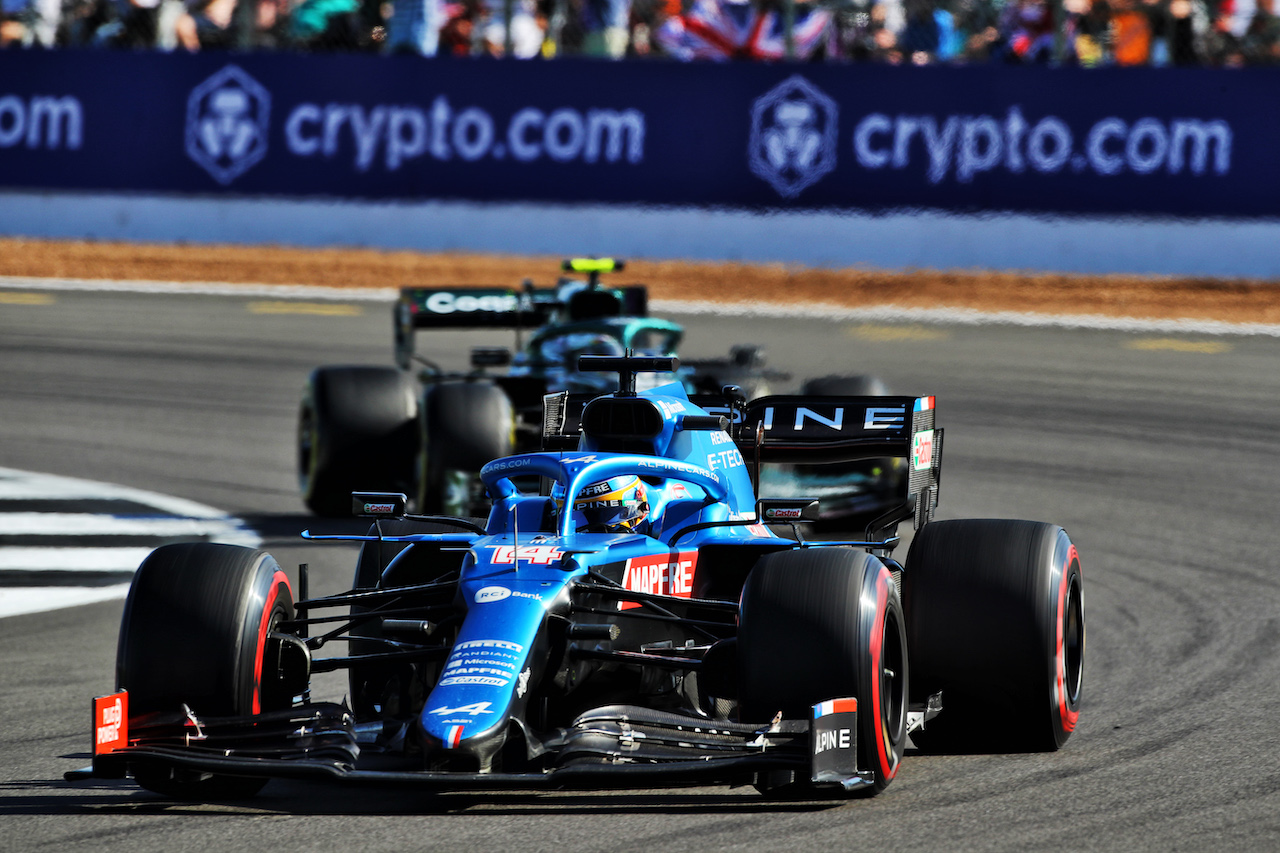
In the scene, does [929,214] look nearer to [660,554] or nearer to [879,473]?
[879,473]

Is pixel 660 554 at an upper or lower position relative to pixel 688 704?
upper

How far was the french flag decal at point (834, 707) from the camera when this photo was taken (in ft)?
18.0

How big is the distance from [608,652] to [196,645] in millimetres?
1272

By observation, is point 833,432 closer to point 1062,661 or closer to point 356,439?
point 1062,661

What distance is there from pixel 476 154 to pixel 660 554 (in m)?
15.7

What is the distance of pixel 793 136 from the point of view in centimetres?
2098

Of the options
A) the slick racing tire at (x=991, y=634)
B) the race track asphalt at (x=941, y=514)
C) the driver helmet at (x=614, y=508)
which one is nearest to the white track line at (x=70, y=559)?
the race track asphalt at (x=941, y=514)

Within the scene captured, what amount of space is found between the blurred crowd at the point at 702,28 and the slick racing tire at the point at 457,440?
11063 millimetres

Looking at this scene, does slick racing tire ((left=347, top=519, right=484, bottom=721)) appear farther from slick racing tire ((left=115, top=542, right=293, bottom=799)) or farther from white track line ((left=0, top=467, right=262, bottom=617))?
white track line ((left=0, top=467, right=262, bottom=617))

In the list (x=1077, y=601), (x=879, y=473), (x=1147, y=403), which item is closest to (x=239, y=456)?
(x=879, y=473)

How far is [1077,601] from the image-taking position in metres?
6.98

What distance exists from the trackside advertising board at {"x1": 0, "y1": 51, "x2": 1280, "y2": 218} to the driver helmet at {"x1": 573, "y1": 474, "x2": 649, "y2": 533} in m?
14.3

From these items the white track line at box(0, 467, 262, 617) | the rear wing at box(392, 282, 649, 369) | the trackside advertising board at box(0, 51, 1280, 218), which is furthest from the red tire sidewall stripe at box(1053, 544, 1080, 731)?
the trackside advertising board at box(0, 51, 1280, 218)

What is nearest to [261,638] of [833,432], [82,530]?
[833,432]
